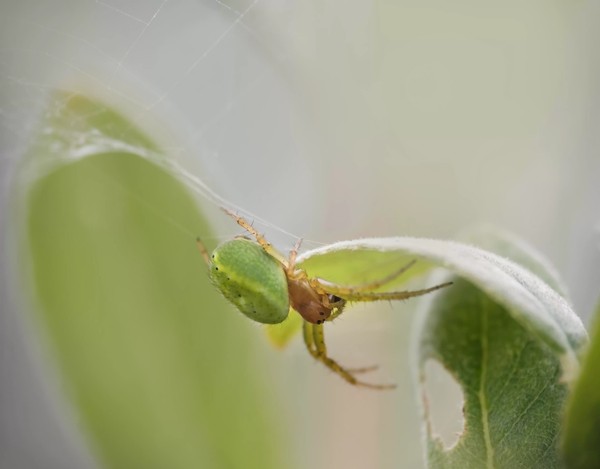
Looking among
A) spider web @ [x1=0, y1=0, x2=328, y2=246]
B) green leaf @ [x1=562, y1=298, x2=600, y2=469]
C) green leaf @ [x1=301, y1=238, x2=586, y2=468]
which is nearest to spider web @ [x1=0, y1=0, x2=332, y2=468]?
spider web @ [x1=0, y1=0, x2=328, y2=246]

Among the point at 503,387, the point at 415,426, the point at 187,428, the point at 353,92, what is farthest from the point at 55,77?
the point at 503,387

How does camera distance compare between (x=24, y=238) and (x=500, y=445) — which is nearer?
(x=500, y=445)

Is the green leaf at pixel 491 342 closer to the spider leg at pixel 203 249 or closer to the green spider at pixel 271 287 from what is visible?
the green spider at pixel 271 287

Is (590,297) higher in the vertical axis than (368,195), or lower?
lower

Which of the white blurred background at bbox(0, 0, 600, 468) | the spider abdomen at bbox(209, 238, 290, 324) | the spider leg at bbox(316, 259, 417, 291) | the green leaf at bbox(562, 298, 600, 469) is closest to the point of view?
the green leaf at bbox(562, 298, 600, 469)

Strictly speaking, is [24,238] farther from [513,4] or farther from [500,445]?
[513,4]

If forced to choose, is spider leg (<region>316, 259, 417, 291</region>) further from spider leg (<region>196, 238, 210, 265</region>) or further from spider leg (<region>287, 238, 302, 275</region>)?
spider leg (<region>196, 238, 210, 265</region>)

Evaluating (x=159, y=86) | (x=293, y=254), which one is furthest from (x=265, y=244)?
(x=159, y=86)
